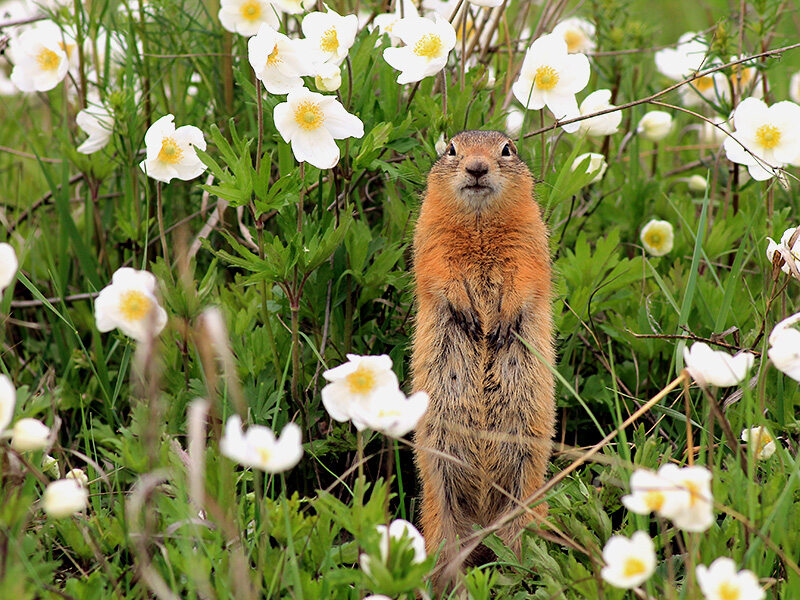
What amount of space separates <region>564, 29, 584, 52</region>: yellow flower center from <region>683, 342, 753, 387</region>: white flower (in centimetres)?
354

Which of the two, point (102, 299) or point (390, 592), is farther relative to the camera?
point (102, 299)

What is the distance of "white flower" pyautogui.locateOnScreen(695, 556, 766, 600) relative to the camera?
2.20 m

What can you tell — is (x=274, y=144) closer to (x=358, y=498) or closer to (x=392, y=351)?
(x=392, y=351)

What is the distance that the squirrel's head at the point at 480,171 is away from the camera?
346 centimetres

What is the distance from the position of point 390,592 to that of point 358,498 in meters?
0.30

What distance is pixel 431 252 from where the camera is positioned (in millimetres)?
3545

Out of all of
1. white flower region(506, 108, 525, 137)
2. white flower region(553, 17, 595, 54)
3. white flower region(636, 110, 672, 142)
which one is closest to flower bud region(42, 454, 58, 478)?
white flower region(506, 108, 525, 137)

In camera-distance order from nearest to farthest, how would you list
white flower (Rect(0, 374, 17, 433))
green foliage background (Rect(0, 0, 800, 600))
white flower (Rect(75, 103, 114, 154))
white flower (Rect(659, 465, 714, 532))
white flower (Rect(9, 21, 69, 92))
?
white flower (Rect(659, 465, 714, 532)) < white flower (Rect(0, 374, 17, 433)) < green foliage background (Rect(0, 0, 800, 600)) < white flower (Rect(75, 103, 114, 154)) < white flower (Rect(9, 21, 69, 92))

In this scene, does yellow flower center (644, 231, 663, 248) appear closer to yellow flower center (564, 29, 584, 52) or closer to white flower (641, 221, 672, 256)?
white flower (641, 221, 672, 256)

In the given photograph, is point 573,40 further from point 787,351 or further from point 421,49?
point 787,351

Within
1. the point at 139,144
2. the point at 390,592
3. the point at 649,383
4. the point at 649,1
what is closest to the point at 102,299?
the point at 390,592

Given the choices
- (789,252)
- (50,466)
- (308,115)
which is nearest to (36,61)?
(308,115)

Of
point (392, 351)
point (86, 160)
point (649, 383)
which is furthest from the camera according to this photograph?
point (86, 160)

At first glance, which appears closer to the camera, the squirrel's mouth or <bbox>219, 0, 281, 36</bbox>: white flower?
the squirrel's mouth
